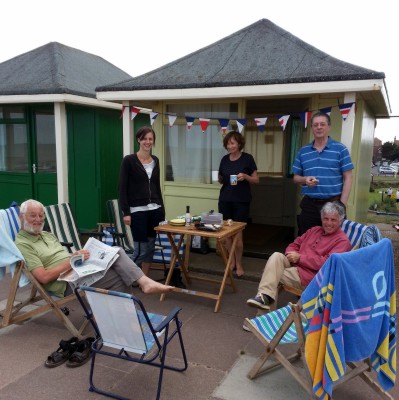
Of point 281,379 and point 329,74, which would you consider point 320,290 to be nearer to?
point 281,379

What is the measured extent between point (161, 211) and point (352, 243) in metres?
2.06

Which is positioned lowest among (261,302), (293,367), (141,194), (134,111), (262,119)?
(293,367)

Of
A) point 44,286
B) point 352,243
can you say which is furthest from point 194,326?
point 352,243

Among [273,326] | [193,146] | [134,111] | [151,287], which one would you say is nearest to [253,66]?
[193,146]

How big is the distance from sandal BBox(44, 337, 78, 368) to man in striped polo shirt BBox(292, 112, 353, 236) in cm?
248

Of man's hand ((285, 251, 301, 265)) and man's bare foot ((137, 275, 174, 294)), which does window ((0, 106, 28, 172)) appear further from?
man's hand ((285, 251, 301, 265))

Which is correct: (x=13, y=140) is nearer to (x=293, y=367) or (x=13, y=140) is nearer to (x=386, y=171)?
(x=293, y=367)

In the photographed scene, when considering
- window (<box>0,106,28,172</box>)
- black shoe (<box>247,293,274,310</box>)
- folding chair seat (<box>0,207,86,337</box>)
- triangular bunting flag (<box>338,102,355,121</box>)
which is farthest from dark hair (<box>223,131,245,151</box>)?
window (<box>0,106,28,172</box>)

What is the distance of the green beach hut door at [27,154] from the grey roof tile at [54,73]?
0.52 meters

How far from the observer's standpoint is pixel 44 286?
11.1 ft

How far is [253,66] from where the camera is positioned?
494cm

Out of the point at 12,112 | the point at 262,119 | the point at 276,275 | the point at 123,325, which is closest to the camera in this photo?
the point at 123,325

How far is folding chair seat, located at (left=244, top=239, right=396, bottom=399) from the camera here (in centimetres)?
214

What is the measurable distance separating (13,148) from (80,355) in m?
5.37
